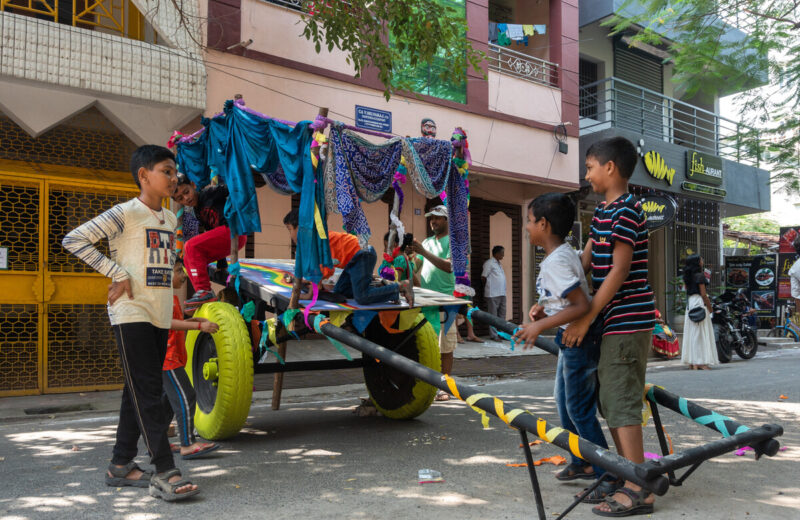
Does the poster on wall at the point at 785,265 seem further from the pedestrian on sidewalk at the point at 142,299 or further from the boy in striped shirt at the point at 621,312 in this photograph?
the pedestrian on sidewalk at the point at 142,299

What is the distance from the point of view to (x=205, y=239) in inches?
209

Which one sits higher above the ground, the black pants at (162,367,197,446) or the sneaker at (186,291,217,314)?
the sneaker at (186,291,217,314)

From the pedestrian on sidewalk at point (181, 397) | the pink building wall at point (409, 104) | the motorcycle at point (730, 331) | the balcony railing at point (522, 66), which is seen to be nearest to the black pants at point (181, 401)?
the pedestrian on sidewalk at point (181, 397)

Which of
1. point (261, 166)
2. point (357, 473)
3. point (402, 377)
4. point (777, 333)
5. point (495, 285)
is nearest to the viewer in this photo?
point (357, 473)

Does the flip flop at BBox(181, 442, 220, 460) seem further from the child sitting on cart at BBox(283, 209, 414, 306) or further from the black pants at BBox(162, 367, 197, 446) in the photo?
the child sitting on cart at BBox(283, 209, 414, 306)

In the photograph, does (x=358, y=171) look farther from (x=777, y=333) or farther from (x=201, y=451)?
(x=777, y=333)

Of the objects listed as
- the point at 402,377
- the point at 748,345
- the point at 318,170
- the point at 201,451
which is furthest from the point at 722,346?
the point at 201,451

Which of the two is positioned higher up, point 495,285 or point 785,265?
point 785,265

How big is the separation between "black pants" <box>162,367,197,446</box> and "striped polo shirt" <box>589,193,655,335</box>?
2663 mm

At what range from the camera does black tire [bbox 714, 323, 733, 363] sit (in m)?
10.8

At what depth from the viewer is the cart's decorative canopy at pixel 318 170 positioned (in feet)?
15.3

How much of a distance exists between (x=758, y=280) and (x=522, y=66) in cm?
952

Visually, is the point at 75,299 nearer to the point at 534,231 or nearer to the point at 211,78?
the point at 211,78

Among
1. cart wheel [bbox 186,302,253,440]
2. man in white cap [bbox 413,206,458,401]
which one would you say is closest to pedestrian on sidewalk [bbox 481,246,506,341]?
man in white cap [bbox 413,206,458,401]
